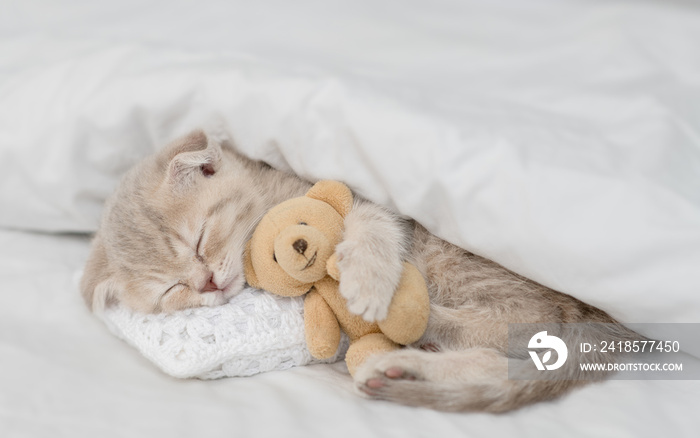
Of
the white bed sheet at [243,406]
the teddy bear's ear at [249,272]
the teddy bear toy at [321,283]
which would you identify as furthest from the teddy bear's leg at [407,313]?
the teddy bear's ear at [249,272]

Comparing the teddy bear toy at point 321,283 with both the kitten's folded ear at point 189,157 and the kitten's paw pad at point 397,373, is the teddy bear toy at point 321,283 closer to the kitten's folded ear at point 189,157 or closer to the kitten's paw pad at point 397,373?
the kitten's paw pad at point 397,373

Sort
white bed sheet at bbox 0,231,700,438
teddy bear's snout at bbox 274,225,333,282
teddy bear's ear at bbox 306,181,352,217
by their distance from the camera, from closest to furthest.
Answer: white bed sheet at bbox 0,231,700,438 < teddy bear's snout at bbox 274,225,333,282 < teddy bear's ear at bbox 306,181,352,217

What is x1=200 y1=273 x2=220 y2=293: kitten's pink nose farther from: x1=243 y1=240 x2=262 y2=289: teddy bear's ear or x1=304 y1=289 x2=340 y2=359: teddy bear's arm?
x1=304 y1=289 x2=340 y2=359: teddy bear's arm

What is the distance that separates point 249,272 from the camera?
1204 millimetres

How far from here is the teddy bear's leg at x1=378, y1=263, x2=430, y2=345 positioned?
39.8 inches

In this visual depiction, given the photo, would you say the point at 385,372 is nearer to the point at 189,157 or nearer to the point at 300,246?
the point at 300,246

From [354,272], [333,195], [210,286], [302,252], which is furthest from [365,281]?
[210,286]

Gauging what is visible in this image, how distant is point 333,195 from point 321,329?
291 mm

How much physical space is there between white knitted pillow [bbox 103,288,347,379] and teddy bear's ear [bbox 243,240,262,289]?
0.03 m

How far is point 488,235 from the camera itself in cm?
104

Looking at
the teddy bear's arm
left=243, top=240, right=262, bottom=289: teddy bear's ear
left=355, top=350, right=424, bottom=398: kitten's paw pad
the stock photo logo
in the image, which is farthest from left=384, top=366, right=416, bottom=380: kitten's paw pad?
left=243, top=240, right=262, bottom=289: teddy bear's ear

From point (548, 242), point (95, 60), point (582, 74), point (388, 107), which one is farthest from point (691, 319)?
point (95, 60)

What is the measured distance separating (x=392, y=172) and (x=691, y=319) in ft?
1.95

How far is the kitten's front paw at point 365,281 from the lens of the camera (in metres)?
0.99
